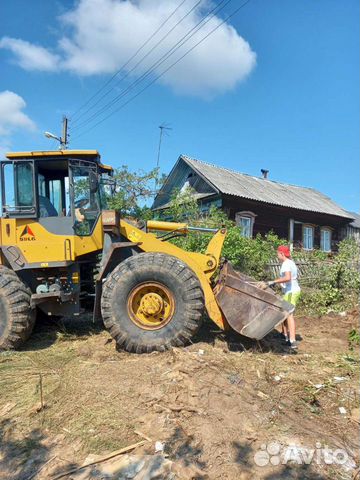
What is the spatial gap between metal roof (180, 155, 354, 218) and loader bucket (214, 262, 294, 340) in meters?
13.2

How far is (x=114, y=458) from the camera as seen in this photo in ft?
10.5

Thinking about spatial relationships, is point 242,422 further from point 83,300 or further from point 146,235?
point 83,300

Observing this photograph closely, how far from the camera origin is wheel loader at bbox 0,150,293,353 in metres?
5.58

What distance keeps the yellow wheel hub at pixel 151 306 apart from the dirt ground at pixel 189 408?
494 mm

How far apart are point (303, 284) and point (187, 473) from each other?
29.3ft

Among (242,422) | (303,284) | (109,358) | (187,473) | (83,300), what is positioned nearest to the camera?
(187,473)

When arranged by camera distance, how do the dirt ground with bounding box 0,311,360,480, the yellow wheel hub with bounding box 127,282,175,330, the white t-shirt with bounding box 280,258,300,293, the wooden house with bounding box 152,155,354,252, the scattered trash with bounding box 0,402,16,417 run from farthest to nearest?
the wooden house with bounding box 152,155,354,252, the white t-shirt with bounding box 280,258,300,293, the yellow wheel hub with bounding box 127,282,175,330, the scattered trash with bounding box 0,402,16,417, the dirt ground with bounding box 0,311,360,480

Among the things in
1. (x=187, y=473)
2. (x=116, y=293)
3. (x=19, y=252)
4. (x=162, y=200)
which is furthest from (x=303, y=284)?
(x=162, y=200)

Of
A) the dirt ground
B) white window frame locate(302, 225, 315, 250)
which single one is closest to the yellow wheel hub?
Result: the dirt ground

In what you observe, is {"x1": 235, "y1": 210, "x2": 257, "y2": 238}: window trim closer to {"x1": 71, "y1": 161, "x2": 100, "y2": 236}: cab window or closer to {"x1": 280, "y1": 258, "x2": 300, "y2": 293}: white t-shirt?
{"x1": 280, "y1": 258, "x2": 300, "y2": 293}: white t-shirt

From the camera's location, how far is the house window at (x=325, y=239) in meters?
25.1

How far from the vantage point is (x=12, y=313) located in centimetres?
586

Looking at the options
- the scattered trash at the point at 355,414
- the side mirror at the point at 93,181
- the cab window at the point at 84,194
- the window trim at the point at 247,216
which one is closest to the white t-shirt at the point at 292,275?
the scattered trash at the point at 355,414

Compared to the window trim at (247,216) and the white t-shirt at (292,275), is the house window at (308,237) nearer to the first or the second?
the window trim at (247,216)
